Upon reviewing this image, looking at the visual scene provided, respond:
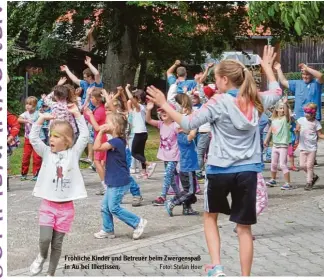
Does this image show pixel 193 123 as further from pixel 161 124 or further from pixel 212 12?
pixel 212 12

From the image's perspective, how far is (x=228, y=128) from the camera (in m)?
6.35

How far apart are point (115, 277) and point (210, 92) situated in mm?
2868

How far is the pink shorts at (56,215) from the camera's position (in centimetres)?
680

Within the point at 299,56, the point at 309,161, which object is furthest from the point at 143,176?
the point at 299,56

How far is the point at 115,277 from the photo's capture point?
6.83 meters

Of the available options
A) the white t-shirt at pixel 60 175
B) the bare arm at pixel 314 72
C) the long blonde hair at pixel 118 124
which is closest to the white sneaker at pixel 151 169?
the bare arm at pixel 314 72

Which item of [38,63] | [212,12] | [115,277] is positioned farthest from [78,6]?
[115,277]

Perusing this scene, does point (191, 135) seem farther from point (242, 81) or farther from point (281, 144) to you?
point (281, 144)

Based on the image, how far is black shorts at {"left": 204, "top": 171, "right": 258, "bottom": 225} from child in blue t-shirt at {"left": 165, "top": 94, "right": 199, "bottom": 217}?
3587mm

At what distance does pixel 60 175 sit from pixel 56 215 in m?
0.33

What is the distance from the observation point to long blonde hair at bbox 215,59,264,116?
20.9 feet

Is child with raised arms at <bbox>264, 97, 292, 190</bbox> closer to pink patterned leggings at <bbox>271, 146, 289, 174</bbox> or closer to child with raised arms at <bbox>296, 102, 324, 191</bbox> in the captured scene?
pink patterned leggings at <bbox>271, 146, 289, 174</bbox>

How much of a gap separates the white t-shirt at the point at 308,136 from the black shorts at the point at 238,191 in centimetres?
642

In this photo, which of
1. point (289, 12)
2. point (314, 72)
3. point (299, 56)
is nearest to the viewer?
point (289, 12)
